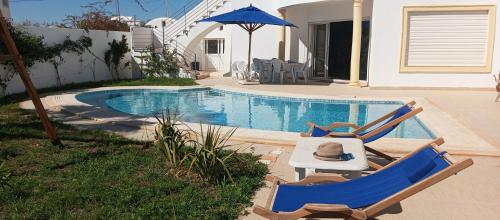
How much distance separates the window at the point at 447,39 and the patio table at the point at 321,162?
36.8 feet

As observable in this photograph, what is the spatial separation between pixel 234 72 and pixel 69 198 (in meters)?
15.1

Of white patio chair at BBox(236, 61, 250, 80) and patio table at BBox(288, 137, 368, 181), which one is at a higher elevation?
white patio chair at BBox(236, 61, 250, 80)

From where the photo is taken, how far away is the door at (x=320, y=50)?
1858 centimetres

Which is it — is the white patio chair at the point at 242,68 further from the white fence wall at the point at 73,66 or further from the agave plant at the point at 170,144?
the agave plant at the point at 170,144

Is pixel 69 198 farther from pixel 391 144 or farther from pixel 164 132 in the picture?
pixel 391 144

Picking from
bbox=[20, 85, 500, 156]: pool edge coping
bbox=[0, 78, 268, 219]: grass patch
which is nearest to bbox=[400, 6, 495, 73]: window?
bbox=[20, 85, 500, 156]: pool edge coping

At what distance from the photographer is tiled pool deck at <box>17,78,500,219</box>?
169 inches

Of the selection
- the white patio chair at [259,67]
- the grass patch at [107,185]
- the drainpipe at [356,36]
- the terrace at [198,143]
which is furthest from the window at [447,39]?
the grass patch at [107,185]

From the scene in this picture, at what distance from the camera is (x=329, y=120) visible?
10.6 m

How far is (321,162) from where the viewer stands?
4.12m

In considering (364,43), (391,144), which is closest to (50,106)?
(391,144)

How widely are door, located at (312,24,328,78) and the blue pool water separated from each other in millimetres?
5519

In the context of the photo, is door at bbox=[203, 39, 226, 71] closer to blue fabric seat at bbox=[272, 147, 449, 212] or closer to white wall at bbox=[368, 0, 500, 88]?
white wall at bbox=[368, 0, 500, 88]

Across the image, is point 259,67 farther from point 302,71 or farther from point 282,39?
point 282,39
